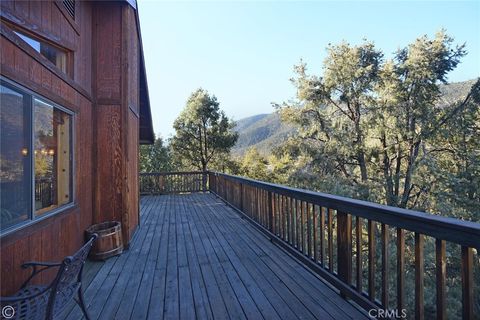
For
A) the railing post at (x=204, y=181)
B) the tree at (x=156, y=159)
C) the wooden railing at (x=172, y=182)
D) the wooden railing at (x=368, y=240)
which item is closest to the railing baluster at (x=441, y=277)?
the wooden railing at (x=368, y=240)

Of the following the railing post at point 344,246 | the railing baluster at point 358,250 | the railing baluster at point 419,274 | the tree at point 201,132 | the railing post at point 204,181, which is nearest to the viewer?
the railing baluster at point 419,274

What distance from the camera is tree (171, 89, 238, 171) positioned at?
15930 mm

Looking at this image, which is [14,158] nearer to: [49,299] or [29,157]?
[29,157]

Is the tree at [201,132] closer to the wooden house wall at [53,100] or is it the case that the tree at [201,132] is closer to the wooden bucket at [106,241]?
the wooden house wall at [53,100]

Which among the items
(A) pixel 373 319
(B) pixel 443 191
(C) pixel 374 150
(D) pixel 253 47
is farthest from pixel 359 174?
(A) pixel 373 319

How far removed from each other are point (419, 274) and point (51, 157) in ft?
10.5

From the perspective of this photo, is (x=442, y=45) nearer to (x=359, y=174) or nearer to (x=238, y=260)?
(x=359, y=174)

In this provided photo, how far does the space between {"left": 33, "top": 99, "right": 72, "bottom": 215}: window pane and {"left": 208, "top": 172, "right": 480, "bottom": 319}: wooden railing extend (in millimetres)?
2523

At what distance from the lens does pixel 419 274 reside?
1.70m

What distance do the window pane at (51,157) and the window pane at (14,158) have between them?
0.17 metres

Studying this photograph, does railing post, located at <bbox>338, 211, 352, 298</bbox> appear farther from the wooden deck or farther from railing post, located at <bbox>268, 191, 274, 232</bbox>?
railing post, located at <bbox>268, 191, 274, 232</bbox>

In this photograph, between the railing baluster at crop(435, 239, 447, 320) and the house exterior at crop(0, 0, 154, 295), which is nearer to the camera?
the railing baluster at crop(435, 239, 447, 320)

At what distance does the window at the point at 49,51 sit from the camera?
91.0 inches

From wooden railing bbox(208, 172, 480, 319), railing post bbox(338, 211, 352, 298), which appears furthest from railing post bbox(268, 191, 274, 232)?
railing post bbox(338, 211, 352, 298)
